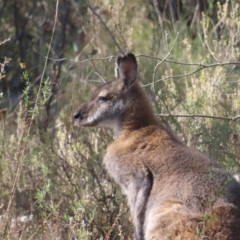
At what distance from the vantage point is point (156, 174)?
225 inches

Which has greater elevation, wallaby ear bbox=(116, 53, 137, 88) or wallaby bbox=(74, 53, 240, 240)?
wallaby ear bbox=(116, 53, 137, 88)

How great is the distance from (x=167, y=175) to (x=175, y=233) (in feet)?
1.85

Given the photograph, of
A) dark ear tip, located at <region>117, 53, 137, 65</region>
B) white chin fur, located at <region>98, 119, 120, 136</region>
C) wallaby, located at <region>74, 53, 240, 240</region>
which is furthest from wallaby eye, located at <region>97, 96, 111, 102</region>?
dark ear tip, located at <region>117, 53, 137, 65</region>

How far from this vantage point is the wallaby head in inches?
247

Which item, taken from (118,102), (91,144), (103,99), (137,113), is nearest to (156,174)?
(137,113)

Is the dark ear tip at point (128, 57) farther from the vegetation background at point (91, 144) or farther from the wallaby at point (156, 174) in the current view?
the vegetation background at point (91, 144)

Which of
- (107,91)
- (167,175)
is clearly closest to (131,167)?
(167,175)

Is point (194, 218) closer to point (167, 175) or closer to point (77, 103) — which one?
point (167, 175)

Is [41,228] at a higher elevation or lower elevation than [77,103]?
lower

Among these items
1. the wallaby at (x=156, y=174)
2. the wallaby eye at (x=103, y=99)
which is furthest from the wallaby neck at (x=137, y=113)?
the wallaby eye at (x=103, y=99)

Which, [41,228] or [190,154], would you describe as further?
[41,228]

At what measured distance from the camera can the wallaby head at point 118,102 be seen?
20.6 feet

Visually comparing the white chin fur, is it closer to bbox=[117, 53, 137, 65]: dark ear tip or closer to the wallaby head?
the wallaby head

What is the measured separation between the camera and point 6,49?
11.6 metres
